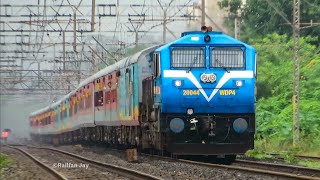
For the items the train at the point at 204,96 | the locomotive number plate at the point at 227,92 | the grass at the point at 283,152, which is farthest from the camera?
the grass at the point at 283,152

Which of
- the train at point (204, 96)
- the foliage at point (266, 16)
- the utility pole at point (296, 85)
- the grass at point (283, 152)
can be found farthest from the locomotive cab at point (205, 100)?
the foliage at point (266, 16)

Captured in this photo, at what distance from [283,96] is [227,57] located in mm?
16129

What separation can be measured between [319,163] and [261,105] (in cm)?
1492

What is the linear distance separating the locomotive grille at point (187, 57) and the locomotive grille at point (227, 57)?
1.09 ft

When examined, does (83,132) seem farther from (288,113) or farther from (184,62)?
(184,62)

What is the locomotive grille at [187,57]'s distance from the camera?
18.3 metres

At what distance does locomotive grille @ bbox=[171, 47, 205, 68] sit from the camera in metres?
18.3

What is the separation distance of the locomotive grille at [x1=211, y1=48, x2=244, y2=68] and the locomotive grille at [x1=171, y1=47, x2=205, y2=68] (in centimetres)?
33

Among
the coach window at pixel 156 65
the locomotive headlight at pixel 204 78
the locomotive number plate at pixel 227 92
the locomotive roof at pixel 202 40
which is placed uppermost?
the locomotive roof at pixel 202 40

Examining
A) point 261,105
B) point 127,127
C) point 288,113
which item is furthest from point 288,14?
point 127,127

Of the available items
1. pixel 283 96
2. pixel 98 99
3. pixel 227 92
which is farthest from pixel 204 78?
pixel 283 96

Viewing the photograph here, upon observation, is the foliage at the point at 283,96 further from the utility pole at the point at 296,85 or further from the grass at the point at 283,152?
the utility pole at the point at 296,85

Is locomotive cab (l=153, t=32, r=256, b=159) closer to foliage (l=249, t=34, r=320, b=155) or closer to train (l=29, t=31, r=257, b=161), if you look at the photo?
train (l=29, t=31, r=257, b=161)

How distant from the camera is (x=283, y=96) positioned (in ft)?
112
